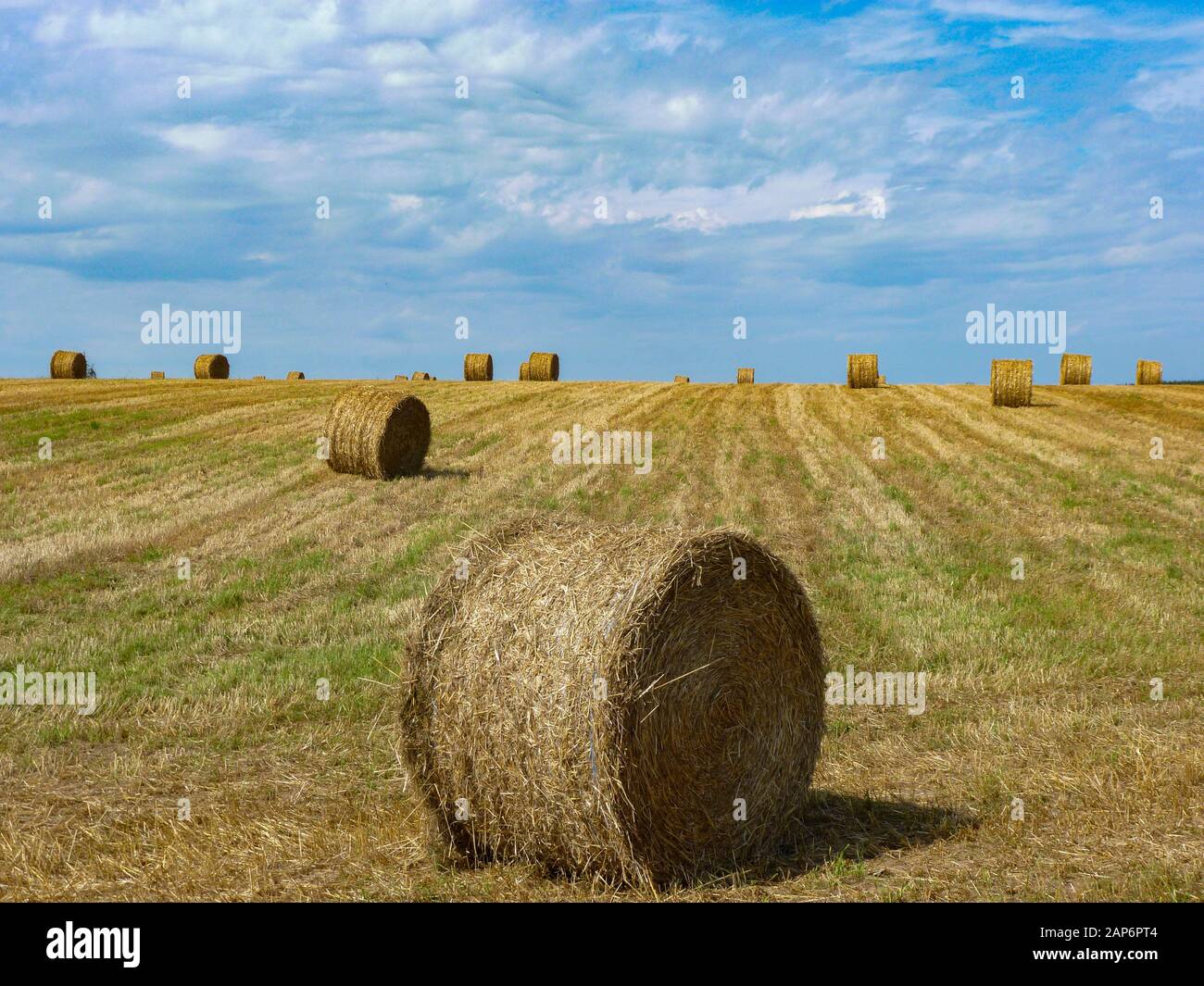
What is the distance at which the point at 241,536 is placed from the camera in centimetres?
1617

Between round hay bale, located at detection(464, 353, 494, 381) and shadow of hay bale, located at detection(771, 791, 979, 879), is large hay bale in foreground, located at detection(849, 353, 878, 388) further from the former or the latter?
shadow of hay bale, located at detection(771, 791, 979, 879)

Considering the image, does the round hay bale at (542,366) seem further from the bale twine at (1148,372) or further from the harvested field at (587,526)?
the bale twine at (1148,372)

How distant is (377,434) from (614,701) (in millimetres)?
15602

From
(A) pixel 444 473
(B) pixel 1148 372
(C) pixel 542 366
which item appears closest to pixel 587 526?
(A) pixel 444 473

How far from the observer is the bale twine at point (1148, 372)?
1597 inches

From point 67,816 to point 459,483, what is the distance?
13445 mm

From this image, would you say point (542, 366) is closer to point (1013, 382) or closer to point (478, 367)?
point (478, 367)

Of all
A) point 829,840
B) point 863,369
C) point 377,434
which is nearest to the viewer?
point 829,840

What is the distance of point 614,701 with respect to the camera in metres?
6.05

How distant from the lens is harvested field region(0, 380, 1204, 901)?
6.41 m

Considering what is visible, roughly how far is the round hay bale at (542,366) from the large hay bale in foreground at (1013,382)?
15330 mm

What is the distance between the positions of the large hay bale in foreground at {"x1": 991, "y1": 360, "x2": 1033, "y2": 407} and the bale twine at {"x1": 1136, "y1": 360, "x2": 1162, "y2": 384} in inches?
423

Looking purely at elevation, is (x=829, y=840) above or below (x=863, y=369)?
below

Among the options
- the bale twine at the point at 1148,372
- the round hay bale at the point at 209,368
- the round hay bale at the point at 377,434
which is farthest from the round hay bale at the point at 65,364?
the bale twine at the point at 1148,372
